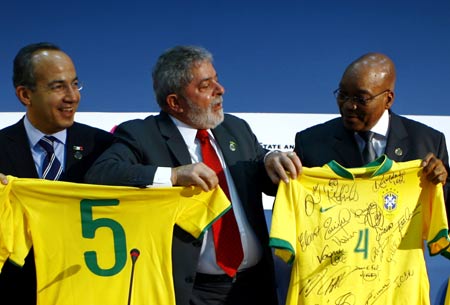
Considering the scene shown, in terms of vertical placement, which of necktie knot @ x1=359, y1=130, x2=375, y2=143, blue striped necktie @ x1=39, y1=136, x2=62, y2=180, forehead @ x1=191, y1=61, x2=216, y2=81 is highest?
forehead @ x1=191, y1=61, x2=216, y2=81

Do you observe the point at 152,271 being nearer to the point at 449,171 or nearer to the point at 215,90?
the point at 215,90

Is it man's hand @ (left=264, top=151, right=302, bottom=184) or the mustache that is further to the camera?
the mustache

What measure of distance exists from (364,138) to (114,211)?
0.99m

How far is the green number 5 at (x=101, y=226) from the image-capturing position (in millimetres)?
1928

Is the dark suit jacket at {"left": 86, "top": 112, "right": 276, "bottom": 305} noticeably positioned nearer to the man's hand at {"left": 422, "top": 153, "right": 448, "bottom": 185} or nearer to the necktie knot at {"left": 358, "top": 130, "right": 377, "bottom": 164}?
the necktie knot at {"left": 358, "top": 130, "right": 377, "bottom": 164}

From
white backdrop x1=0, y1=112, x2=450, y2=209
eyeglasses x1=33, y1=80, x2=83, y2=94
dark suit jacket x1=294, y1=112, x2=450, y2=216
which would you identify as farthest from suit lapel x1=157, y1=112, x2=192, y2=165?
white backdrop x1=0, y1=112, x2=450, y2=209

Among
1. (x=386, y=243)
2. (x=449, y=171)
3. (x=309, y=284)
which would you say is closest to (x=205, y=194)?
(x=309, y=284)

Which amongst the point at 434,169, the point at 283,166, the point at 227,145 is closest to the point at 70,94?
the point at 227,145

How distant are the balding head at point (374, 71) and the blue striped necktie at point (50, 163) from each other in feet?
3.77

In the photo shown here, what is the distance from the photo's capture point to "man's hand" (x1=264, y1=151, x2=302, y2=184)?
6.23 ft

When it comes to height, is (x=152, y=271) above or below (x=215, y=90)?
below

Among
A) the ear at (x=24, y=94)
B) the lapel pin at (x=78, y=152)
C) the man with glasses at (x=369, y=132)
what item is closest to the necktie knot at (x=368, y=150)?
the man with glasses at (x=369, y=132)

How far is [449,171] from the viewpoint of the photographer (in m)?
2.04

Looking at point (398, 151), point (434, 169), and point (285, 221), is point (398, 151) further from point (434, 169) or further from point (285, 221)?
point (285, 221)
